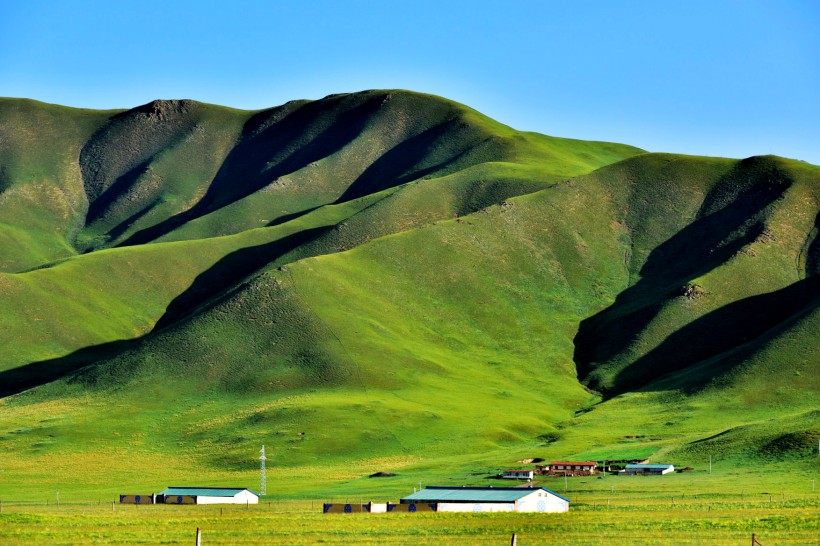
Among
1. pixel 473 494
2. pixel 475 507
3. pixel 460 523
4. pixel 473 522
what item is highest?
pixel 473 494

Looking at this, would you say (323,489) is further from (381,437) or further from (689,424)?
(689,424)

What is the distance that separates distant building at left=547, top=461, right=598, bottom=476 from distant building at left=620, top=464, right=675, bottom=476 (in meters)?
4.17

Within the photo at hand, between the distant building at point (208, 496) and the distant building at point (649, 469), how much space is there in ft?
151

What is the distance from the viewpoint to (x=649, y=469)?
145750 millimetres

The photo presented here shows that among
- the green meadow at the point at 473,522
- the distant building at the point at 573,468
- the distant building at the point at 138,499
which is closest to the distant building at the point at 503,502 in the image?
the green meadow at the point at 473,522

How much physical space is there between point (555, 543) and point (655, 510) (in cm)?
3074

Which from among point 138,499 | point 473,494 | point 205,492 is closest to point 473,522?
point 473,494

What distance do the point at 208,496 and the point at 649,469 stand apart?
2067 inches

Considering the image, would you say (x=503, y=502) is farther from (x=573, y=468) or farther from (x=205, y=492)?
(x=573, y=468)

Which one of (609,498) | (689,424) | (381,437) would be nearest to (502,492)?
(609,498)

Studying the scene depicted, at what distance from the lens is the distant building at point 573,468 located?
147988 millimetres

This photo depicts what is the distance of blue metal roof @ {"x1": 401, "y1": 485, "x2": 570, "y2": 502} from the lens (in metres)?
109

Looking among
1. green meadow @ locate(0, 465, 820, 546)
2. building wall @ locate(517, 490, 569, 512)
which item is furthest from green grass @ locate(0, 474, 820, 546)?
building wall @ locate(517, 490, 569, 512)

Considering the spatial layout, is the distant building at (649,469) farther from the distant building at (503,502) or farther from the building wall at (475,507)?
the building wall at (475,507)
